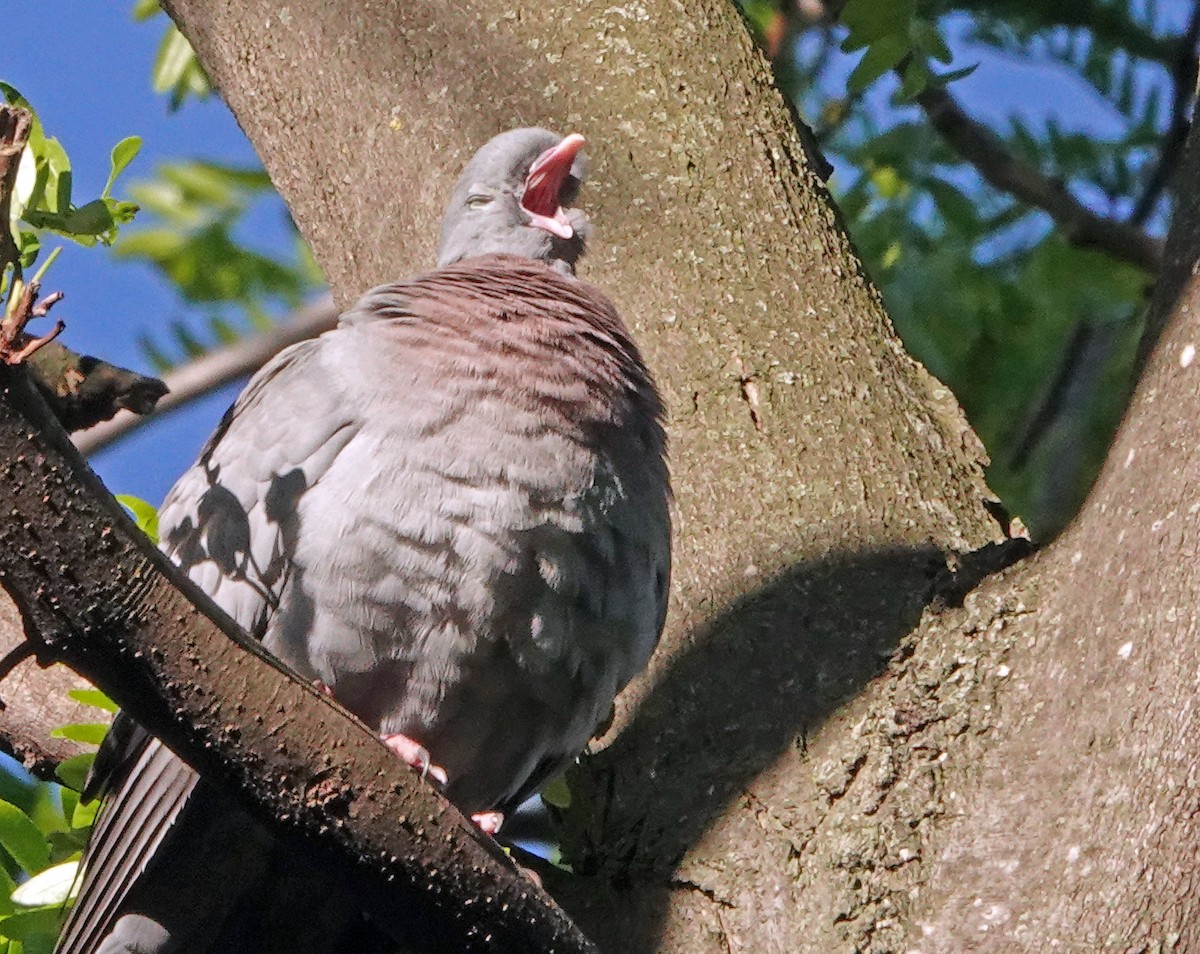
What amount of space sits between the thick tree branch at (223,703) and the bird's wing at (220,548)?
71cm

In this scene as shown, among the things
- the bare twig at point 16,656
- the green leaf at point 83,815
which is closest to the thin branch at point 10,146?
the bare twig at point 16,656

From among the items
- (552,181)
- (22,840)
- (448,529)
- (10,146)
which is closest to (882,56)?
(552,181)

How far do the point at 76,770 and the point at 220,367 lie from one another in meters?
1.66

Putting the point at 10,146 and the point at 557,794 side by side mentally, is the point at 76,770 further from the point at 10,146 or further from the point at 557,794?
the point at 10,146

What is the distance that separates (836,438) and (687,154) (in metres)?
0.75

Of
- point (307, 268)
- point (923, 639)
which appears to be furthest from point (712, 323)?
point (307, 268)

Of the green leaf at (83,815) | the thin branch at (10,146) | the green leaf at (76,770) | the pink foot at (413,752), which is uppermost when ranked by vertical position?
the thin branch at (10,146)

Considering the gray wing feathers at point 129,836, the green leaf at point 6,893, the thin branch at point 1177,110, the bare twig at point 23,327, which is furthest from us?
the thin branch at point 1177,110

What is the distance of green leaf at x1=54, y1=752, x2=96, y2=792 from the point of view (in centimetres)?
294

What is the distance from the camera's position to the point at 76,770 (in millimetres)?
2945

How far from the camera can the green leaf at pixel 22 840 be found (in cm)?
280

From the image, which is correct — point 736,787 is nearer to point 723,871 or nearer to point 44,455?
point 723,871

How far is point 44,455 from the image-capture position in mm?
1715

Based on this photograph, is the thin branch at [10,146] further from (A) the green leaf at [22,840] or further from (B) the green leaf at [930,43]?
(B) the green leaf at [930,43]
